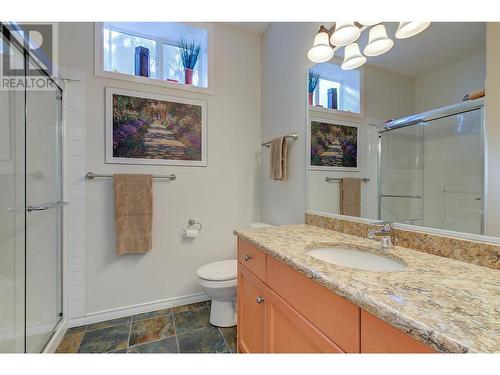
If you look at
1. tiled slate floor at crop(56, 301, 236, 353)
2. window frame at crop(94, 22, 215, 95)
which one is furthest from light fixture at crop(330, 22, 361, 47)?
tiled slate floor at crop(56, 301, 236, 353)

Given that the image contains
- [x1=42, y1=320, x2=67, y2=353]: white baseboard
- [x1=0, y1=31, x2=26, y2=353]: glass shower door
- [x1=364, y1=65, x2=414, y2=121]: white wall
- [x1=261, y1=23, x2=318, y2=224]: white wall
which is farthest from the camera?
[x1=261, y1=23, x2=318, y2=224]: white wall

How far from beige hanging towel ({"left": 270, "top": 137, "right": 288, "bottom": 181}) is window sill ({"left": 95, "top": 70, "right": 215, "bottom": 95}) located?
33.6 inches

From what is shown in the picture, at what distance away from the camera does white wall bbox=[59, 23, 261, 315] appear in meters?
1.82

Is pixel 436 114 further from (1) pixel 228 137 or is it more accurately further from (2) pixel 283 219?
(1) pixel 228 137

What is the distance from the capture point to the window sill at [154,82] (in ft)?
6.03

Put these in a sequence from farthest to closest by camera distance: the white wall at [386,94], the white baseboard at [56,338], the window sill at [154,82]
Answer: the window sill at [154,82], the white baseboard at [56,338], the white wall at [386,94]

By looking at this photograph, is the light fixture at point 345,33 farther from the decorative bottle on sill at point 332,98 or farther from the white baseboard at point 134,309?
the white baseboard at point 134,309

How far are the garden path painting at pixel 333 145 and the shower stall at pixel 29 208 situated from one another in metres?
1.83

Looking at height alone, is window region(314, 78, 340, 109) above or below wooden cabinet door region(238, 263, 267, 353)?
above

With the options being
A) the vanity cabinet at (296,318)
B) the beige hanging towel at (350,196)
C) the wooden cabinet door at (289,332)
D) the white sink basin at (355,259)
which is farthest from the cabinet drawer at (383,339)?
the beige hanging towel at (350,196)

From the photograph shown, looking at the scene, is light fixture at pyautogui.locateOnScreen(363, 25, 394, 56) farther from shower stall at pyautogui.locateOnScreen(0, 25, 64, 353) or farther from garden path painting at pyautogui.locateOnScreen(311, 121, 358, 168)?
shower stall at pyautogui.locateOnScreen(0, 25, 64, 353)

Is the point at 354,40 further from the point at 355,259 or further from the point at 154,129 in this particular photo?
the point at 154,129

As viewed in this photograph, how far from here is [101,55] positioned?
1.83m
